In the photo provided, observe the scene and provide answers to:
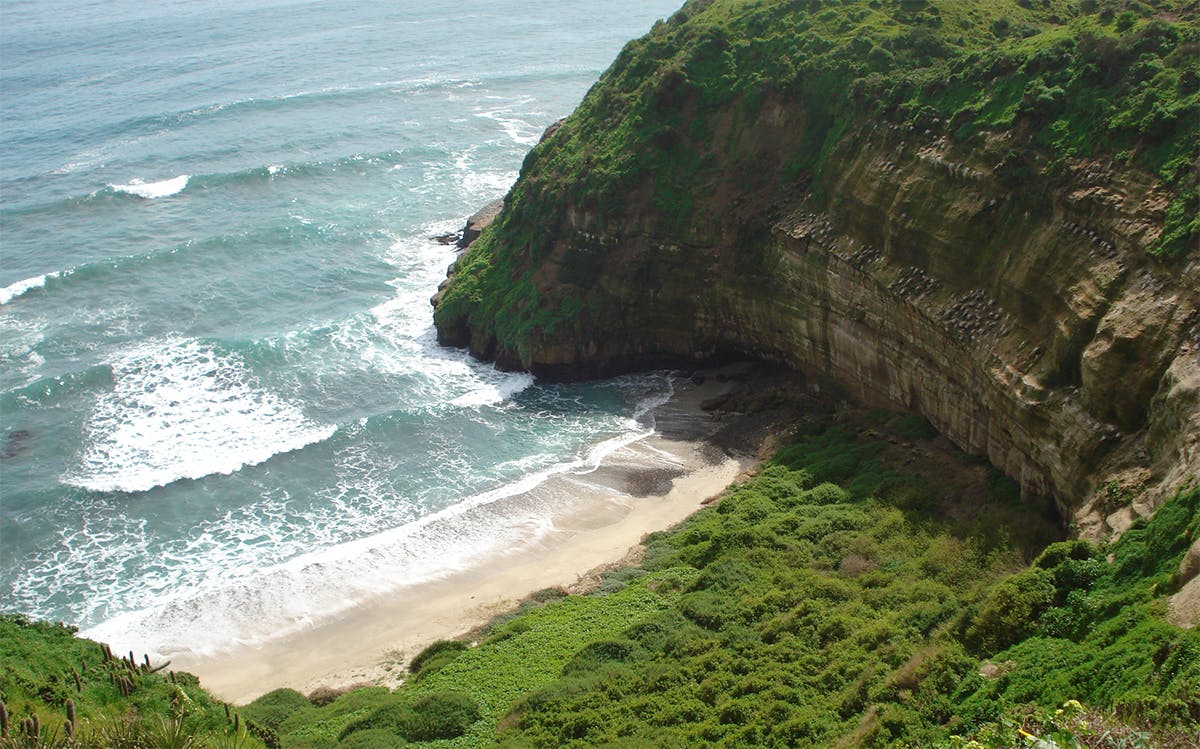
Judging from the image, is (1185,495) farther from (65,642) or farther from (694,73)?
(694,73)

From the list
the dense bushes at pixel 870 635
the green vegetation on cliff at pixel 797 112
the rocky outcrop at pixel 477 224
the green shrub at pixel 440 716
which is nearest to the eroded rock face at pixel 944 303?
the green vegetation on cliff at pixel 797 112

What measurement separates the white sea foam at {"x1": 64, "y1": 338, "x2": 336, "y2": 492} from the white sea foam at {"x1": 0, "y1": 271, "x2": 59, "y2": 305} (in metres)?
10.7

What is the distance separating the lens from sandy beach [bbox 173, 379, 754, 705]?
33.3m

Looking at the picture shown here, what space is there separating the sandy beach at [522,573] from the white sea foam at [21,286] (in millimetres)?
33435

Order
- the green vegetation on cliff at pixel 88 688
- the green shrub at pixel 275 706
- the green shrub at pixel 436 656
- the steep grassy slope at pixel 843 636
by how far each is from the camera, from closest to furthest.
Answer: the steep grassy slope at pixel 843 636 → the green vegetation on cliff at pixel 88 688 → the green shrub at pixel 275 706 → the green shrub at pixel 436 656

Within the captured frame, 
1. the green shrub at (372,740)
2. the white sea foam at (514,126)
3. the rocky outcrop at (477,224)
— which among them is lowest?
the green shrub at (372,740)

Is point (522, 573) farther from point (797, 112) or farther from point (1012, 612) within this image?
point (797, 112)

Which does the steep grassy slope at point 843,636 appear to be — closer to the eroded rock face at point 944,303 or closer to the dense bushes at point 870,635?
the dense bushes at point 870,635

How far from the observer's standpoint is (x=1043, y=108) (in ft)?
116

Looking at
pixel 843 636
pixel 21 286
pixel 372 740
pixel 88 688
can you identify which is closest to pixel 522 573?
pixel 372 740

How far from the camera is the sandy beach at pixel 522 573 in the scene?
109 feet

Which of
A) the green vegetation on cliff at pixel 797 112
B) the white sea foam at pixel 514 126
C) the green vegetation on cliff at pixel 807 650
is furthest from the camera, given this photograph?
the white sea foam at pixel 514 126

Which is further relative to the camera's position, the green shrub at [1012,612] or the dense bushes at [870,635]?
the green shrub at [1012,612]

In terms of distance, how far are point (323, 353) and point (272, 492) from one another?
12.0m
